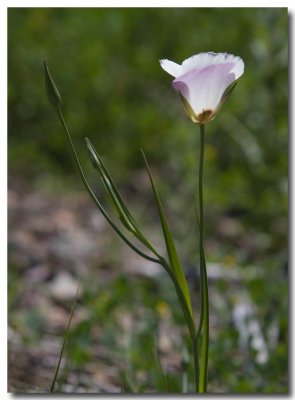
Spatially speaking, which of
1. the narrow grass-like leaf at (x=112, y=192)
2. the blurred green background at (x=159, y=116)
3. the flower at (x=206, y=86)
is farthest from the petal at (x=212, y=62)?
the blurred green background at (x=159, y=116)

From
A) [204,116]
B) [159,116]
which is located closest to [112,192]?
[204,116]

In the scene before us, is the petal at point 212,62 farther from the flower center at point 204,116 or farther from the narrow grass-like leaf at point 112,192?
the narrow grass-like leaf at point 112,192

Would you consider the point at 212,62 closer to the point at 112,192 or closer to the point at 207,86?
the point at 207,86

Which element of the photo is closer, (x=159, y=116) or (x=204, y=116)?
(x=204, y=116)

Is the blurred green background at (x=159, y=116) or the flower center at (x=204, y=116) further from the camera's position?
the blurred green background at (x=159, y=116)
